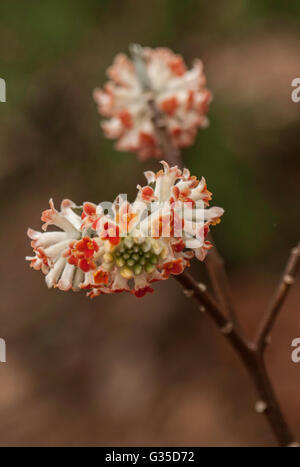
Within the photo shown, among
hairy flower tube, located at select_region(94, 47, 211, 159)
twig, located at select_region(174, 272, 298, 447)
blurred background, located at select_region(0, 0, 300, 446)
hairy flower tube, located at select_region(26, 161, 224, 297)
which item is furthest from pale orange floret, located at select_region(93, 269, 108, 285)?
blurred background, located at select_region(0, 0, 300, 446)

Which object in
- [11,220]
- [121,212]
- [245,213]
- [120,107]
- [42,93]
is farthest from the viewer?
[11,220]

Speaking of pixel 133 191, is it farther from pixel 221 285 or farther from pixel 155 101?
pixel 221 285

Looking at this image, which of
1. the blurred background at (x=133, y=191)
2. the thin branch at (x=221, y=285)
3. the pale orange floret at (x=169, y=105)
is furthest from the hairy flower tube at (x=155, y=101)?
the blurred background at (x=133, y=191)

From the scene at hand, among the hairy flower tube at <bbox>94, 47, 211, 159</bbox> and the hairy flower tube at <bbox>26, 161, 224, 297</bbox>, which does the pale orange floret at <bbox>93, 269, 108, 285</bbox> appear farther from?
the hairy flower tube at <bbox>94, 47, 211, 159</bbox>

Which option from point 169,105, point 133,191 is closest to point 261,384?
point 169,105

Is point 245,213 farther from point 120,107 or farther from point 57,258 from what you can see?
point 57,258

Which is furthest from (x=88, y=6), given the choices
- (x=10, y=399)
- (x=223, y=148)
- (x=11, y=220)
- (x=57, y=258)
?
(x=57, y=258)

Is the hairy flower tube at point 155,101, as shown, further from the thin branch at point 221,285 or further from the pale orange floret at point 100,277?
the pale orange floret at point 100,277
